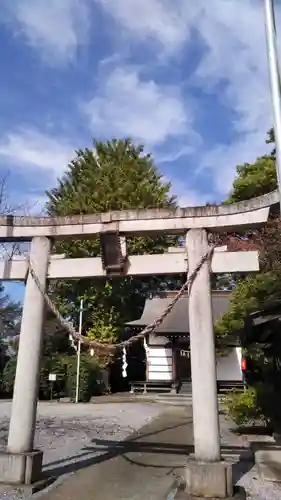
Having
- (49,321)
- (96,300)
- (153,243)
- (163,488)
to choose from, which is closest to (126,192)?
(153,243)

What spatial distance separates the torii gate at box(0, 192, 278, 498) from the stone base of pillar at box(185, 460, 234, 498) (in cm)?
1

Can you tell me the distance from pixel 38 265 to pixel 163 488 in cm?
400

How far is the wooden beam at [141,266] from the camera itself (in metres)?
6.54

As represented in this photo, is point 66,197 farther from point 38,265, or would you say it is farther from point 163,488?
point 163,488

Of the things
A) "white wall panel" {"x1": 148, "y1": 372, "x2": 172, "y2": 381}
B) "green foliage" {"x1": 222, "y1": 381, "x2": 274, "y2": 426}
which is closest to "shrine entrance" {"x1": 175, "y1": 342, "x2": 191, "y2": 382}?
"white wall panel" {"x1": 148, "y1": 372, "x2": 172, "y2": 381}

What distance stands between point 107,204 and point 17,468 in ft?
71.2

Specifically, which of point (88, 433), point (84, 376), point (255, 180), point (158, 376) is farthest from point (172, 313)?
point (88, 433)

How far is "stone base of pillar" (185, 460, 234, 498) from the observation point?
5.52 metres

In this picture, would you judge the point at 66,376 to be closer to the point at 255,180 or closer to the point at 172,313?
the point at 172,313

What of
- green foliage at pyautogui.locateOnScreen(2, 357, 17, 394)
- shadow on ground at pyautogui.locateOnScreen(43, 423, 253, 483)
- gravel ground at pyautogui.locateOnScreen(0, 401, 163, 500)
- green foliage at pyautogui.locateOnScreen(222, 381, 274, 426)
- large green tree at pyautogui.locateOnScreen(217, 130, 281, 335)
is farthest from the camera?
green foliage at pyautogui.locateOnScreen(2, 357, 17, 394)

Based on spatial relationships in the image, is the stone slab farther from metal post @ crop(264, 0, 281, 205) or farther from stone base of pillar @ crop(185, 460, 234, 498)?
metal post @ crop(264, 0, 281, 205)

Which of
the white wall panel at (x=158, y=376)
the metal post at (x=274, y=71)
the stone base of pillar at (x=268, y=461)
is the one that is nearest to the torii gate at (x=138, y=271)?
the metal post at (x=274, y=71)

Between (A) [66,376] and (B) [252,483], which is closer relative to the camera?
(B) [252,483]

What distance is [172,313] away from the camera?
2669 centimetres
